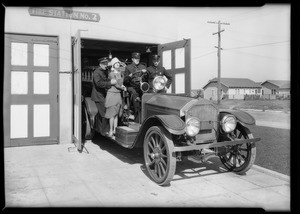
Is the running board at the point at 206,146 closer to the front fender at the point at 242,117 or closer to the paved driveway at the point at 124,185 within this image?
the front fender at the point at 242,117

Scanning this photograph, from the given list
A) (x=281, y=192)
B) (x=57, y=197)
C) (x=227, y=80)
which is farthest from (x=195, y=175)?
(x=227, y=80)

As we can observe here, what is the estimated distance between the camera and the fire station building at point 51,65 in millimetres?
6832

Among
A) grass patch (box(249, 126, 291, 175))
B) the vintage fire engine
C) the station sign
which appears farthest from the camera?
the station sign

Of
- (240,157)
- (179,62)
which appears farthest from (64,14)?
(240,157)

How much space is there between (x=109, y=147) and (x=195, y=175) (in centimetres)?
285

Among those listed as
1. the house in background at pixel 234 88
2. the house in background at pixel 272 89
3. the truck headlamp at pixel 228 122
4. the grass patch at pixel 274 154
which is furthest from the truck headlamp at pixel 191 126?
the house in background at pixel 234 88

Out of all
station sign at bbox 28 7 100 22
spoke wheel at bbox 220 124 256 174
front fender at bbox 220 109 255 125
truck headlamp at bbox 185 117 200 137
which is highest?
station sign at bbox 28 7 100 22

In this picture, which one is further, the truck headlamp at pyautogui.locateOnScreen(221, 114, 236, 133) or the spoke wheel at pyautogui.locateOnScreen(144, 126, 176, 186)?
the truck headlamp at pyautogui.locateOnScreen(221, 114, 236, 133)

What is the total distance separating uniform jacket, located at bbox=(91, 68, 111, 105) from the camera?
6.00 m

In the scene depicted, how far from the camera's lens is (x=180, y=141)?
15.4 ft

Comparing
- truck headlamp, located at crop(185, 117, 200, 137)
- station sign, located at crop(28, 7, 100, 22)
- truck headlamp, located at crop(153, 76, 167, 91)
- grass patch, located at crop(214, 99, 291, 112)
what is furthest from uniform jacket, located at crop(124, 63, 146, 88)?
grass patch, located at crop(214, 99, 291, 112)

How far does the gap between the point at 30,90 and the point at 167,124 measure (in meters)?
4.29

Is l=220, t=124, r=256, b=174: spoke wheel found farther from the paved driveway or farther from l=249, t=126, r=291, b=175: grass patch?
l=249, t=126, r=291, b=175: grass patch

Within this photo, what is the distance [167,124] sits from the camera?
4141 mm
